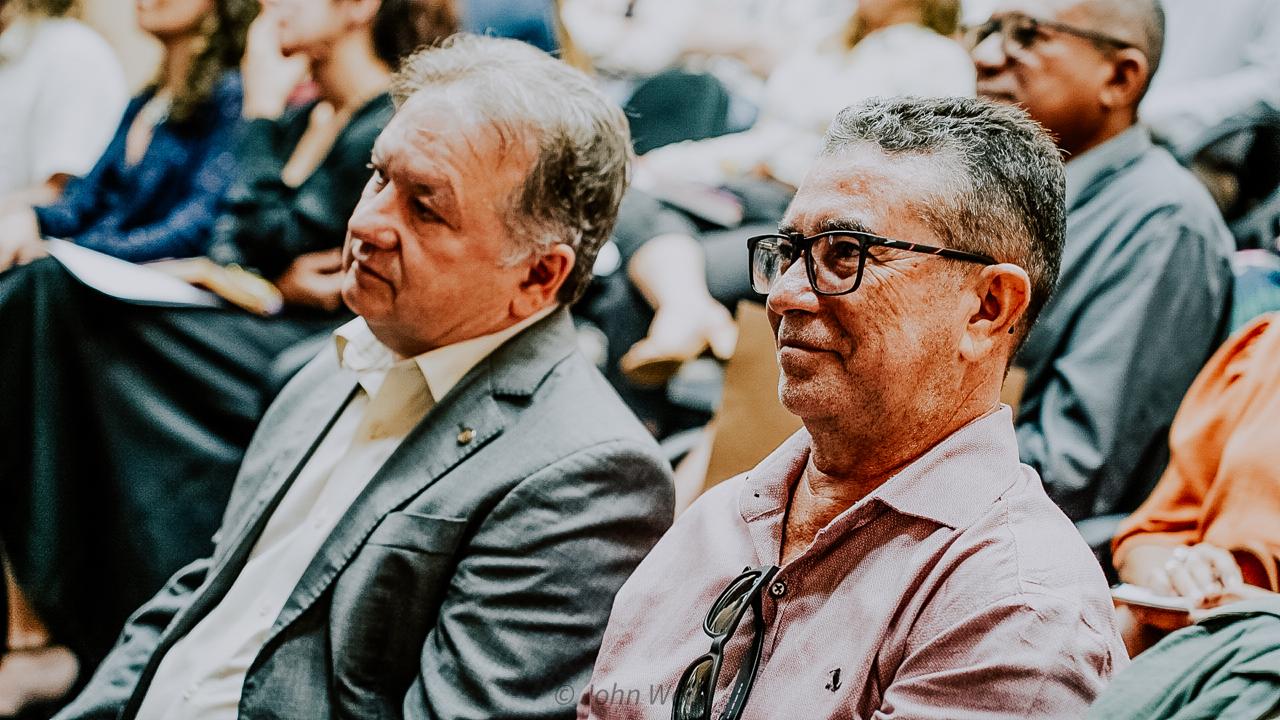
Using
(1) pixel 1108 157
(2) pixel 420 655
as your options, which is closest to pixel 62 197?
(2) pixel 420 655

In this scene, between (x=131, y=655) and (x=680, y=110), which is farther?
(x=680, y=110)

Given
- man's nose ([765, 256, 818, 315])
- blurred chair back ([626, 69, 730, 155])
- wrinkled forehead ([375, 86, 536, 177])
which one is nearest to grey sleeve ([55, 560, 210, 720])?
wrinkled forehead ([375, 86, 536, 177])

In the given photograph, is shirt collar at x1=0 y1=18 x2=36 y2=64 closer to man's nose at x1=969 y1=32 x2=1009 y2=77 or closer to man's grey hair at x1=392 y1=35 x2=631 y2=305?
man's grey hair at x1=392 y1=35 x2=631 y2=305

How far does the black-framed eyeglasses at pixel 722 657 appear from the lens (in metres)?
1.11

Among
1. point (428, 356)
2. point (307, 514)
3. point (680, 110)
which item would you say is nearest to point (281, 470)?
point (307, 514)

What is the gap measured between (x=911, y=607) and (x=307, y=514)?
0.96 metres

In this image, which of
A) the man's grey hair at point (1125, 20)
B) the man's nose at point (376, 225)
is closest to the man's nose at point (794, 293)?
the man's nose at point (376, 225)

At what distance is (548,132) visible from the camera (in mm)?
1661

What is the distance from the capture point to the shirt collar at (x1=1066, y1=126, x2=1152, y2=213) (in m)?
2.17

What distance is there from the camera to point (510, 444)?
1.57 m

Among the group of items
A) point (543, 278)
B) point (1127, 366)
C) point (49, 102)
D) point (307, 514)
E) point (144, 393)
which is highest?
point (543, 278)

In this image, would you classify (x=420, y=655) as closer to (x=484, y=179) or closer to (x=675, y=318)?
(x=484, y=179)

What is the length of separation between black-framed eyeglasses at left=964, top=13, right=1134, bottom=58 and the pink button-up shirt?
1223mm

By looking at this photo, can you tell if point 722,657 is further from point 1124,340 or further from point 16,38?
point 16,38
